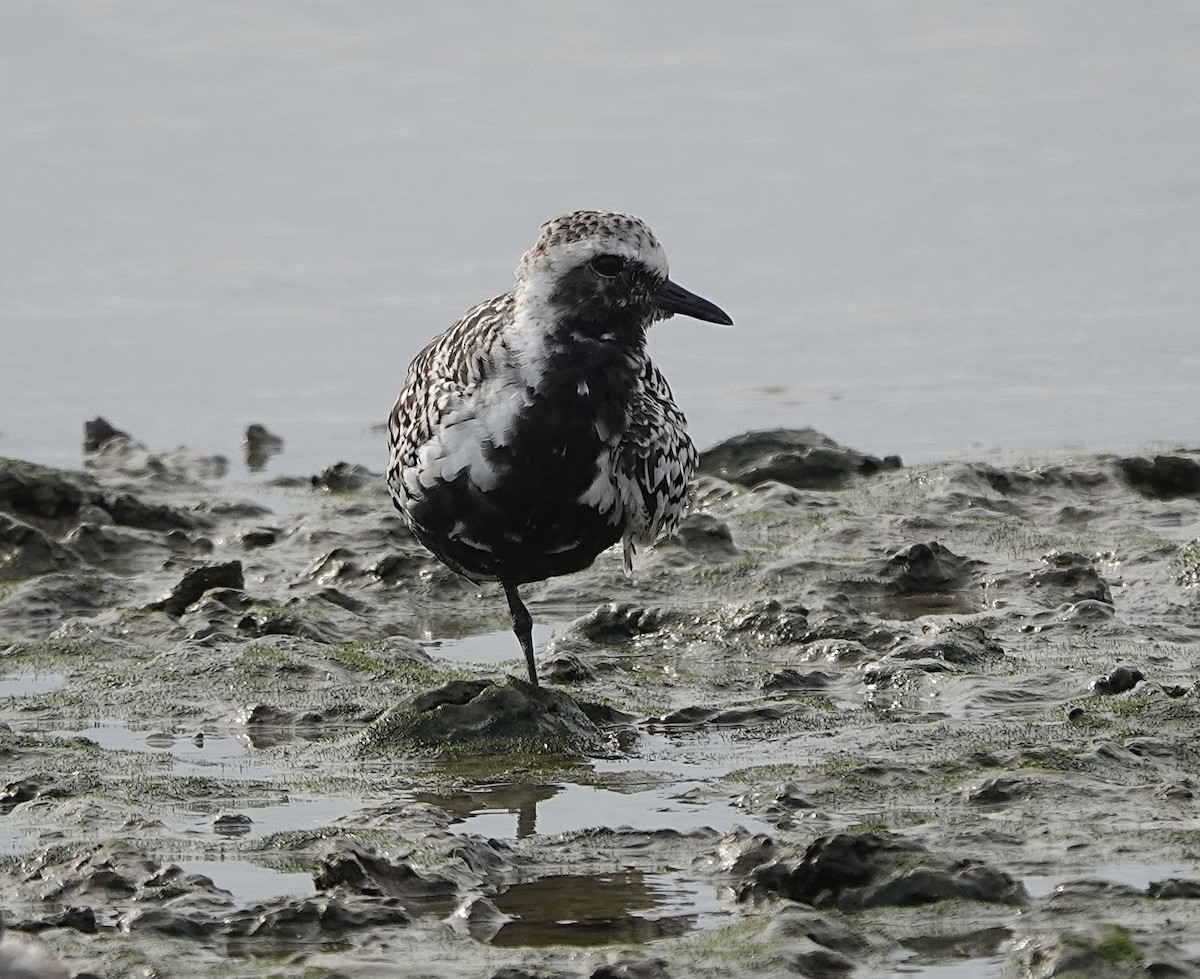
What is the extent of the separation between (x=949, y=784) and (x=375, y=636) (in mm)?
3099

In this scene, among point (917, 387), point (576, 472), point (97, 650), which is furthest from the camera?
point (917, 387)

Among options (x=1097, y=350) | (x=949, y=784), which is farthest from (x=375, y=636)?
(x=1097, y=350)

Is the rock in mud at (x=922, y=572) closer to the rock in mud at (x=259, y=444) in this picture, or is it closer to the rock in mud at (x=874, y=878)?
the rock in mud at (x=874, y=878)

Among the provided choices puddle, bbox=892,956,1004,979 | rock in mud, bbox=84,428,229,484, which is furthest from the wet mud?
rock in mud, bbox=84,428,229,484

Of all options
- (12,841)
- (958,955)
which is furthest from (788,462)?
(958,955)

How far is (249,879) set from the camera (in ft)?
19.2

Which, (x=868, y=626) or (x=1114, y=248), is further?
(x=1114, y=248)

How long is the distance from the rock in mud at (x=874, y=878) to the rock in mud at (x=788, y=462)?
5610 mm

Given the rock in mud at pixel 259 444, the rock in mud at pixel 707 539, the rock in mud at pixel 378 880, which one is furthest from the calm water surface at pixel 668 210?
the rock in mud at pixel 378 880

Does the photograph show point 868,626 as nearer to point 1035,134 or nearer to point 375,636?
point 375,636

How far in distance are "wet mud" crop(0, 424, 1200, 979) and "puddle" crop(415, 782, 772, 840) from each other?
18 millimetres

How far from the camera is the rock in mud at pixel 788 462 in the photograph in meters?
11.2

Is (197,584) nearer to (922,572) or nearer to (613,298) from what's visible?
(613,298)

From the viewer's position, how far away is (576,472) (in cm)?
735
